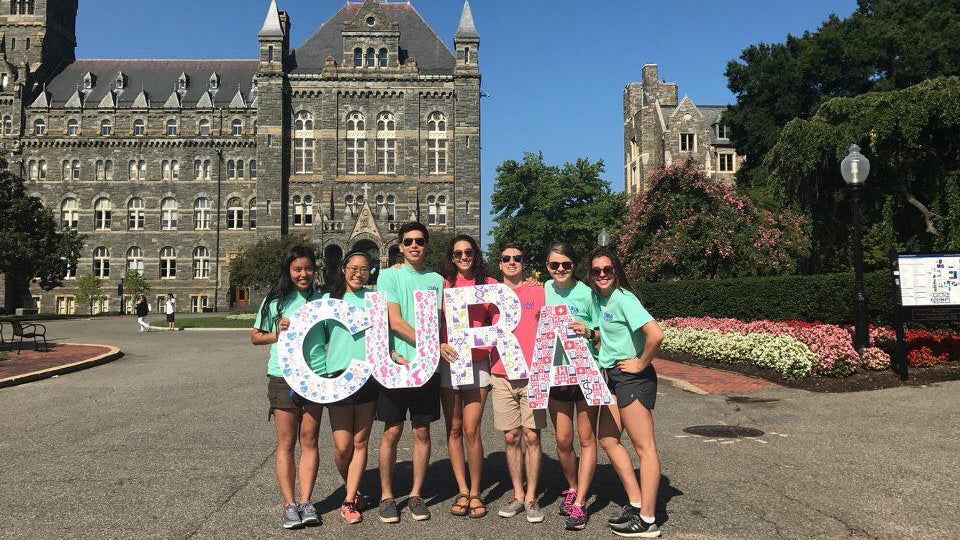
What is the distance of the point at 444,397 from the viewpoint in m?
5.29

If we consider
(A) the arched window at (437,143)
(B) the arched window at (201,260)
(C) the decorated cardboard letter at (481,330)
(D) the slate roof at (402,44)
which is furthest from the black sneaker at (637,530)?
(B) the arched window at (201,260)

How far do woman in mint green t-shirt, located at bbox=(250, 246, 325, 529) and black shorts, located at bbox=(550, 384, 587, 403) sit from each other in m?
1.73

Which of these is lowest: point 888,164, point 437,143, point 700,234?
point 700,234

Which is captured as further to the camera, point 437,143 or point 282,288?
point 437,143

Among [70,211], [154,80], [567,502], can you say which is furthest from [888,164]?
[154,80]

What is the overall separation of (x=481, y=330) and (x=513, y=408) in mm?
633

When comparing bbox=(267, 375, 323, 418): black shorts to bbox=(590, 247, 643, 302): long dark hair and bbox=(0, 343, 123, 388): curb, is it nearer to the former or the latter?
bbox=(590, 247, 643, 302): long dark hair

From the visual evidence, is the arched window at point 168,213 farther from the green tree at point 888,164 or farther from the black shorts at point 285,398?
the black shorts at point 285,398

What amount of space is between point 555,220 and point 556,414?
45.3 metres

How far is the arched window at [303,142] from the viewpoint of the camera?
175 feet

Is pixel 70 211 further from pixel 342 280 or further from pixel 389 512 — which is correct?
pixel 389 512

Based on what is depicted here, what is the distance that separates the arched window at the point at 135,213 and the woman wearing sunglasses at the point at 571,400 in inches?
2360

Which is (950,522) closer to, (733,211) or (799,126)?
(799,126)

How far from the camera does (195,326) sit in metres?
32.3
